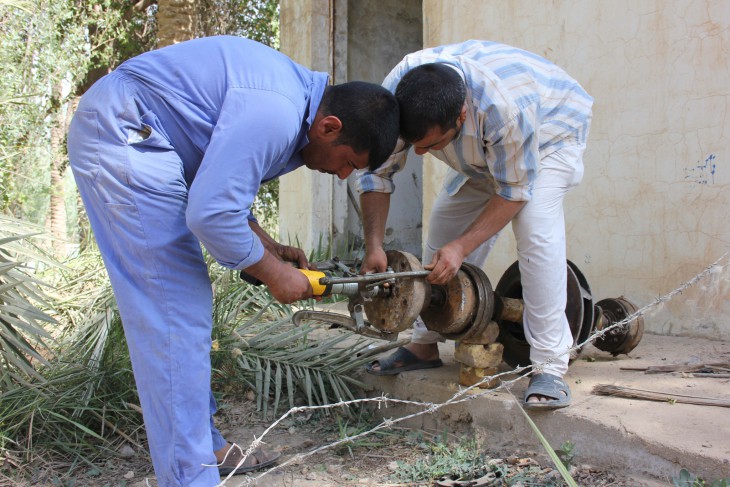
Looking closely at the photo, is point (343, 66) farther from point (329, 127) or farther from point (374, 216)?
point (329, 127)

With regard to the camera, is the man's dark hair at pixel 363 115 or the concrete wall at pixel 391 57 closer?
the man's dark hair at pixel 363 115

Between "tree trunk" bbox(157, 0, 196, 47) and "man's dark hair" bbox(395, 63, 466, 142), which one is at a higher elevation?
"tree trunk" bbox(157, 0, 196, 47)

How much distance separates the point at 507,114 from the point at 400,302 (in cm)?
90

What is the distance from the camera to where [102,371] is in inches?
131

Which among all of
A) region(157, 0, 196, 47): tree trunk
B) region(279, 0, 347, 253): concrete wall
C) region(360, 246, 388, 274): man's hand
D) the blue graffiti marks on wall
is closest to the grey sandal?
region(360, 246, 388, 274): man's hand

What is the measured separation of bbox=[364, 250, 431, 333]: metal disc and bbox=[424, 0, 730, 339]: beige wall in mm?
1959

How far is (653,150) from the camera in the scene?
4.18 metres

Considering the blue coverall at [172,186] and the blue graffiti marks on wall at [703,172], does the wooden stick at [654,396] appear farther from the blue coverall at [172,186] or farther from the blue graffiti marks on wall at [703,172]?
the blue coverall at [172,186]

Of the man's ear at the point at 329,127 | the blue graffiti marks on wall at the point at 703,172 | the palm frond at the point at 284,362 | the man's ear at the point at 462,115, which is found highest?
the man's ear at the point at 462,115

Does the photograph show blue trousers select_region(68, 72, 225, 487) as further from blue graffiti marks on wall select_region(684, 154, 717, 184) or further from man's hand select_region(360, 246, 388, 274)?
blue graffiti marks on wall select_region(684, 154, 717, 184)

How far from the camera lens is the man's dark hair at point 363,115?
2309 mm

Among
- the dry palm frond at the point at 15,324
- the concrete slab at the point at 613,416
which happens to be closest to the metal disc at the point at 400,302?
the concrete slab at the point at 613,416

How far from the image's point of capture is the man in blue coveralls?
2.19m

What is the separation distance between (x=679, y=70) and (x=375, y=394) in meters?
2.63
